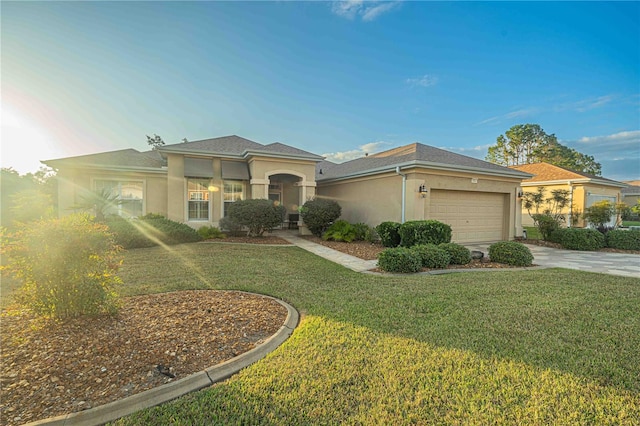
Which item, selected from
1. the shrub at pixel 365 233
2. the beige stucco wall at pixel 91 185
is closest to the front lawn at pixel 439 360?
the shrub at pixel 365 233

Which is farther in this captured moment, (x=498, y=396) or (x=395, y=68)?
(x=395, y=68)

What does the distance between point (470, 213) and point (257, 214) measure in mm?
10026

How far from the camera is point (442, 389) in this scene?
256 cm

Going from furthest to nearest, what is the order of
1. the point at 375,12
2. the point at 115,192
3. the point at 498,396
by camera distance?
the point at 115,192 < the point at 375,12 < the point at 498,396

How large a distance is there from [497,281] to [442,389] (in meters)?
4.78

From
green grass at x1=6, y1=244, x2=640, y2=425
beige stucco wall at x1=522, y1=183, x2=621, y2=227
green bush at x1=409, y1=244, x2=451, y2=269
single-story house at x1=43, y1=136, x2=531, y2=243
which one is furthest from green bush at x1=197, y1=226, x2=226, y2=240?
beige stucco wall at x1=522, y1=183, x2=621, y2=227

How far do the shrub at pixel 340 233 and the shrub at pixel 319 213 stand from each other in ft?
1.71

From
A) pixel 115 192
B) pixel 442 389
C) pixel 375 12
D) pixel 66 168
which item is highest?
pixel 375 12

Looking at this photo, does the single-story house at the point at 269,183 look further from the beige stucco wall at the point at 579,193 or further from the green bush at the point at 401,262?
the beige stucco wall at the point at 579,193

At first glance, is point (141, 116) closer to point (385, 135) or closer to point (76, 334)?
point (76, 334)

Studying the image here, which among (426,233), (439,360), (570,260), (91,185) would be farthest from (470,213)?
(91,185)

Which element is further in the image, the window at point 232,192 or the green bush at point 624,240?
the window at point 232,192

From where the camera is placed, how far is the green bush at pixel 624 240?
11844mm

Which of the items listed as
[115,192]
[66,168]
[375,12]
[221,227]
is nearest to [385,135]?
[375,12]
